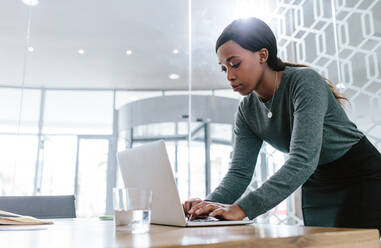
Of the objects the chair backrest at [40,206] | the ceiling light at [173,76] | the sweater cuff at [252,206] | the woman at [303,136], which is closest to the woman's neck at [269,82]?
the woman at [303,136]

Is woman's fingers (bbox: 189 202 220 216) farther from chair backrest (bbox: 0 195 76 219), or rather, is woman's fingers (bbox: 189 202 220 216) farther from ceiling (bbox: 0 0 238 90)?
ceiling (bbox: 0 0 238 90)

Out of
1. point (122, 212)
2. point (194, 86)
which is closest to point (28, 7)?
point (194, 86)

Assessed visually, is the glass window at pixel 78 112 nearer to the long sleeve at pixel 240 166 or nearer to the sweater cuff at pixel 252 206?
the long sleeve at pixel 240 166

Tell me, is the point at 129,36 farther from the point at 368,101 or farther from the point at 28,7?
the point at 368,101

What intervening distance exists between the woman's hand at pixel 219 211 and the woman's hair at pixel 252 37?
525 millimetres

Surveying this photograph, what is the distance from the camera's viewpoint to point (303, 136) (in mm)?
935

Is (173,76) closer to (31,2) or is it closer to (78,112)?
(78,112)

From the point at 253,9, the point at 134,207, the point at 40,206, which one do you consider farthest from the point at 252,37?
the point at 253,9

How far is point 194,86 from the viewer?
3.88m

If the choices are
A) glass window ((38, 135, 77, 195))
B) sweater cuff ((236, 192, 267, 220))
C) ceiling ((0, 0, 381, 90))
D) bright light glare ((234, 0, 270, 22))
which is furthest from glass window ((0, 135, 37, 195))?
sweater cuff ((236, 192, 267, 220))

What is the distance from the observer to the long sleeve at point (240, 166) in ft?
3.88

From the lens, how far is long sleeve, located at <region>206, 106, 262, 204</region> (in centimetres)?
118

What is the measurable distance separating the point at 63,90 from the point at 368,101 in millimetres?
3034

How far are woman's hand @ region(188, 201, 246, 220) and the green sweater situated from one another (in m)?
0.02
